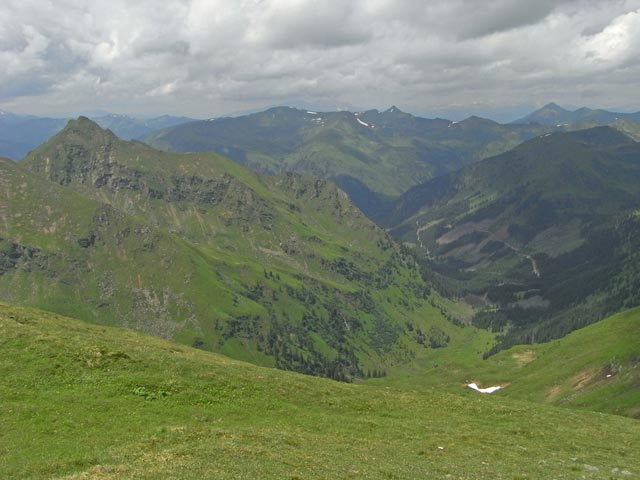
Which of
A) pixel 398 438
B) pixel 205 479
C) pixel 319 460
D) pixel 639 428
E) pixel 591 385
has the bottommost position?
pixel 591 385

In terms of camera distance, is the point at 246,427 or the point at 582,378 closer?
the point at 246,427

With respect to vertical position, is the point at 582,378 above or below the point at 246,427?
below

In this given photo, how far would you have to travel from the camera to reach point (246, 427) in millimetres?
46500

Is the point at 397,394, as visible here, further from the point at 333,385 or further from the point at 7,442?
the point at 7,442

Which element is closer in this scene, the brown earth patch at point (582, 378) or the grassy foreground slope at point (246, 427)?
the grassy foreground slope at point (246, 427)

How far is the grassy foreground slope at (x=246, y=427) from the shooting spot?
35656 millimetres

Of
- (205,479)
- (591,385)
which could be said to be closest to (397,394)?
(205,479)

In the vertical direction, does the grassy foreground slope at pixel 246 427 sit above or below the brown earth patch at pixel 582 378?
above

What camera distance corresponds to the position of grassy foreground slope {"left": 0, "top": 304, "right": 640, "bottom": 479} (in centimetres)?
3566

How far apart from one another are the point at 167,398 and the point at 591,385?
148841 mm

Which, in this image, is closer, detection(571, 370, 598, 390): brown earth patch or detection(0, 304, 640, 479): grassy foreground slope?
detection(0, 304, 640, 479): grassy foreground slope

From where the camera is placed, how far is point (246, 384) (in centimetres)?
5919

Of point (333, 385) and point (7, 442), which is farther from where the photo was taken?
point (333, 385)

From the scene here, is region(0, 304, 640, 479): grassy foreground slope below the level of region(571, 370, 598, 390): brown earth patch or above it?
above
